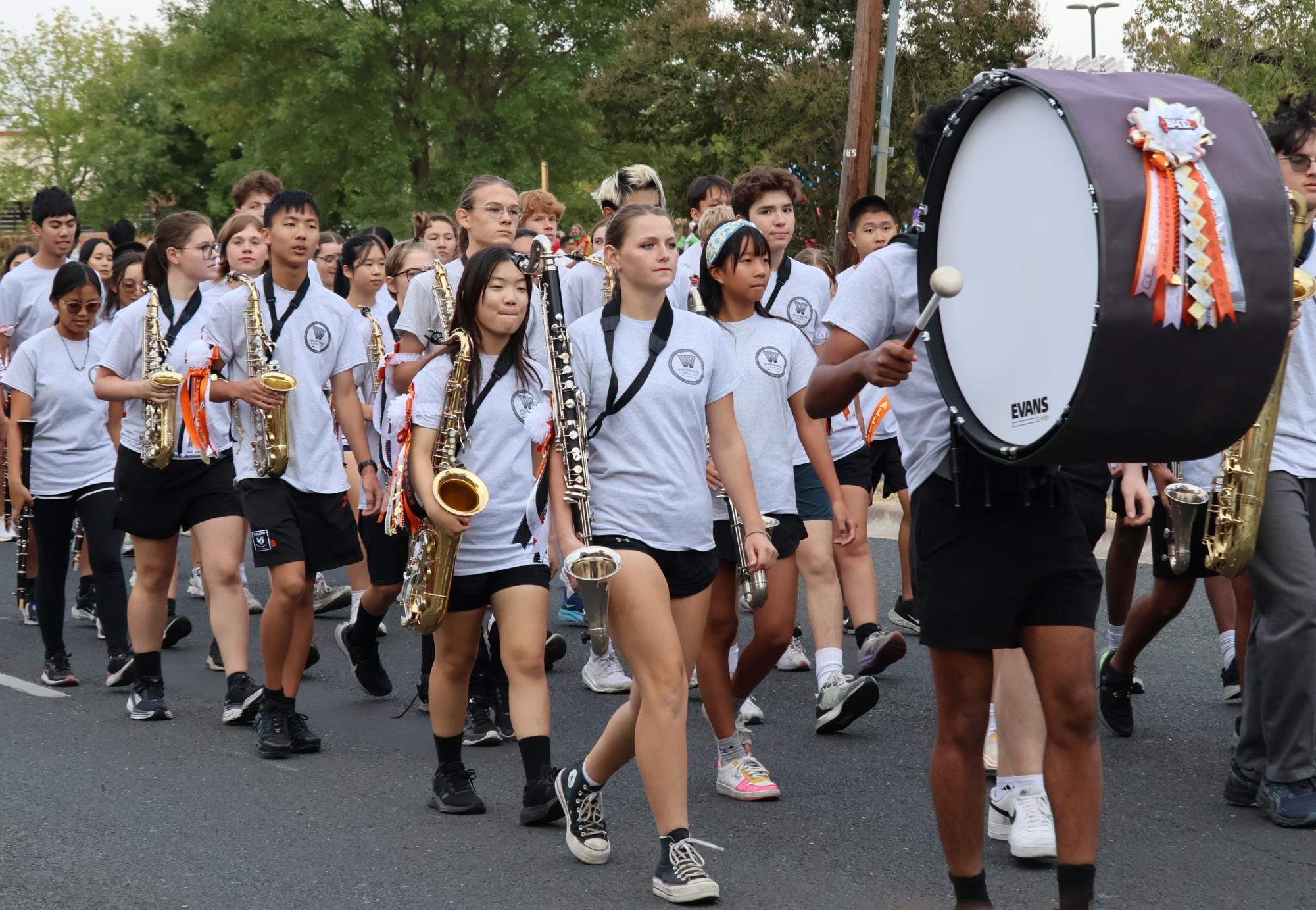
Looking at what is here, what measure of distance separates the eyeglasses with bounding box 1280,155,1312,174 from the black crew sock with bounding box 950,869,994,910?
8.62 feet

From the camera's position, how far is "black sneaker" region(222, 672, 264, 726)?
22.2 ft

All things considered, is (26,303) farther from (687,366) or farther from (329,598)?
(687,366)

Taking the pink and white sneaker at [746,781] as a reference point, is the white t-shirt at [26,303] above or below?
above

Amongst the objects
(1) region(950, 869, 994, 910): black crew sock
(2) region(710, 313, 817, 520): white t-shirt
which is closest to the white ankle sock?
(2) region(710, 313, 817, 520): white t-shirt

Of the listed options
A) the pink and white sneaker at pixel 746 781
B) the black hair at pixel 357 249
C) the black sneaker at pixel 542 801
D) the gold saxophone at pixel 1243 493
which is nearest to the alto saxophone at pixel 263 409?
the black sneaker at pixel 542 801

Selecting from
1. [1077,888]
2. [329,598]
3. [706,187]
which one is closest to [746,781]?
[1077,888]

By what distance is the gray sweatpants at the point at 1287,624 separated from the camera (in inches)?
198

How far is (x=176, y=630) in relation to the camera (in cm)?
860

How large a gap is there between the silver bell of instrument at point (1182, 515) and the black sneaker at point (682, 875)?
6.56 feet

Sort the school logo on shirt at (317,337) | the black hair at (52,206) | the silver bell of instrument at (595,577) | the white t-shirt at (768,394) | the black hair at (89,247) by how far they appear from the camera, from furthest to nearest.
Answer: the black hair at (89,247) < the black hair at (52,206) < the school logo on shirt at (317,337) < the white t-shirt at (768,394) < the silver bell of instrument at (595,577)

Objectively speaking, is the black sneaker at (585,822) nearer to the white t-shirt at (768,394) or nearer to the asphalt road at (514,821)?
the asphalt road at (514,821)

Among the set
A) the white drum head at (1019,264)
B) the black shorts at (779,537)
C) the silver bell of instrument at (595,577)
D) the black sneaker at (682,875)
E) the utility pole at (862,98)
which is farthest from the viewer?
the utility pole at (862,98)

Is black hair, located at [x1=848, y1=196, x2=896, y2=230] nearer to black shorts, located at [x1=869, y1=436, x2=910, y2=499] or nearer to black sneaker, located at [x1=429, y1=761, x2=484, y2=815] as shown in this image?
black shorts, located at [x1=869, y1=436, x2=910, y2=499]

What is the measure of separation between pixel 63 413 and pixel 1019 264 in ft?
18.9
